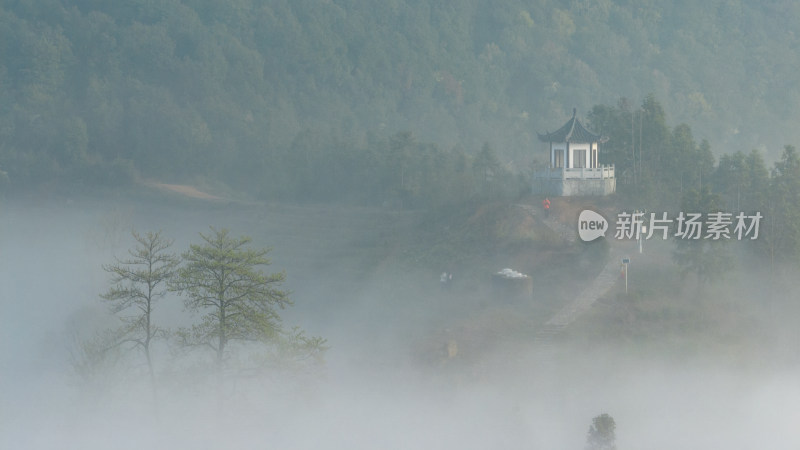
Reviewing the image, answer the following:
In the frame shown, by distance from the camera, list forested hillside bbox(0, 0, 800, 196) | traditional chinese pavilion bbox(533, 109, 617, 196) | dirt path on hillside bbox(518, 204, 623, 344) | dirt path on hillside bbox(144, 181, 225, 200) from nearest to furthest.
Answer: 1. dirt path on hillside bbox(518, 204, 623, 344)
2. traditional chinese pavilion bbox(533, 109, 617, 196)
3. dirt path on hillside bbox(144, 181, 225, 200)
4. forested hillside bbox(0, 0, 800, 196)

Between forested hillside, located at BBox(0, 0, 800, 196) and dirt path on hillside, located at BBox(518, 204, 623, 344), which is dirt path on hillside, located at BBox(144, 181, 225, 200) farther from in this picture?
dirt path on hillside, located at BBox(518, 204, 623, 344)

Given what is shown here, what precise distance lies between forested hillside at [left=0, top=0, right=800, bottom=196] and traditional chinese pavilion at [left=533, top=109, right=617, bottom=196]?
128ft

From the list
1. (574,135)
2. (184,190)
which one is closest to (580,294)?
(574,135)

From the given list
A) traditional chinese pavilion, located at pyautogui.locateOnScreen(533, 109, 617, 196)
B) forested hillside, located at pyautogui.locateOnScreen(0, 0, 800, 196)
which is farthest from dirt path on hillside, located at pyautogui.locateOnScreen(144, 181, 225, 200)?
traditional chinese pavilion, located at pyautogui.locateOnScreen(533, 109, 617, 196)

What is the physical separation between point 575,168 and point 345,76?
93522 millimetres

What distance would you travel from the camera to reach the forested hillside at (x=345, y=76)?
122 m

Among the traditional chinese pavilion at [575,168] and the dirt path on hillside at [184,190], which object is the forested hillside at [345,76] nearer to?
the dirt path on hillside at [184,190]

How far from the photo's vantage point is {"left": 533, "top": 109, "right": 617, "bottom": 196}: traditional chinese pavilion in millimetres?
68438

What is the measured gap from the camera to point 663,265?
6325 centimetres

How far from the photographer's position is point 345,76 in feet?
516

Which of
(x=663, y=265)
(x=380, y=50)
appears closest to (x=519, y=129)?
(x=380, y=50)

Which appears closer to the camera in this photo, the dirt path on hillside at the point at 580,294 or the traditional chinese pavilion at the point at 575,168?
the dirt path on hillside at the point at 580,294

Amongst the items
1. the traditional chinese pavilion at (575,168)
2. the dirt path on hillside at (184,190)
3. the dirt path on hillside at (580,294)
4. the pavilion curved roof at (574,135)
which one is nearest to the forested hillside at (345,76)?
the dirt path on hillside at (184,190)

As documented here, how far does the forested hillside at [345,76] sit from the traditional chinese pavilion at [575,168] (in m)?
39.0
